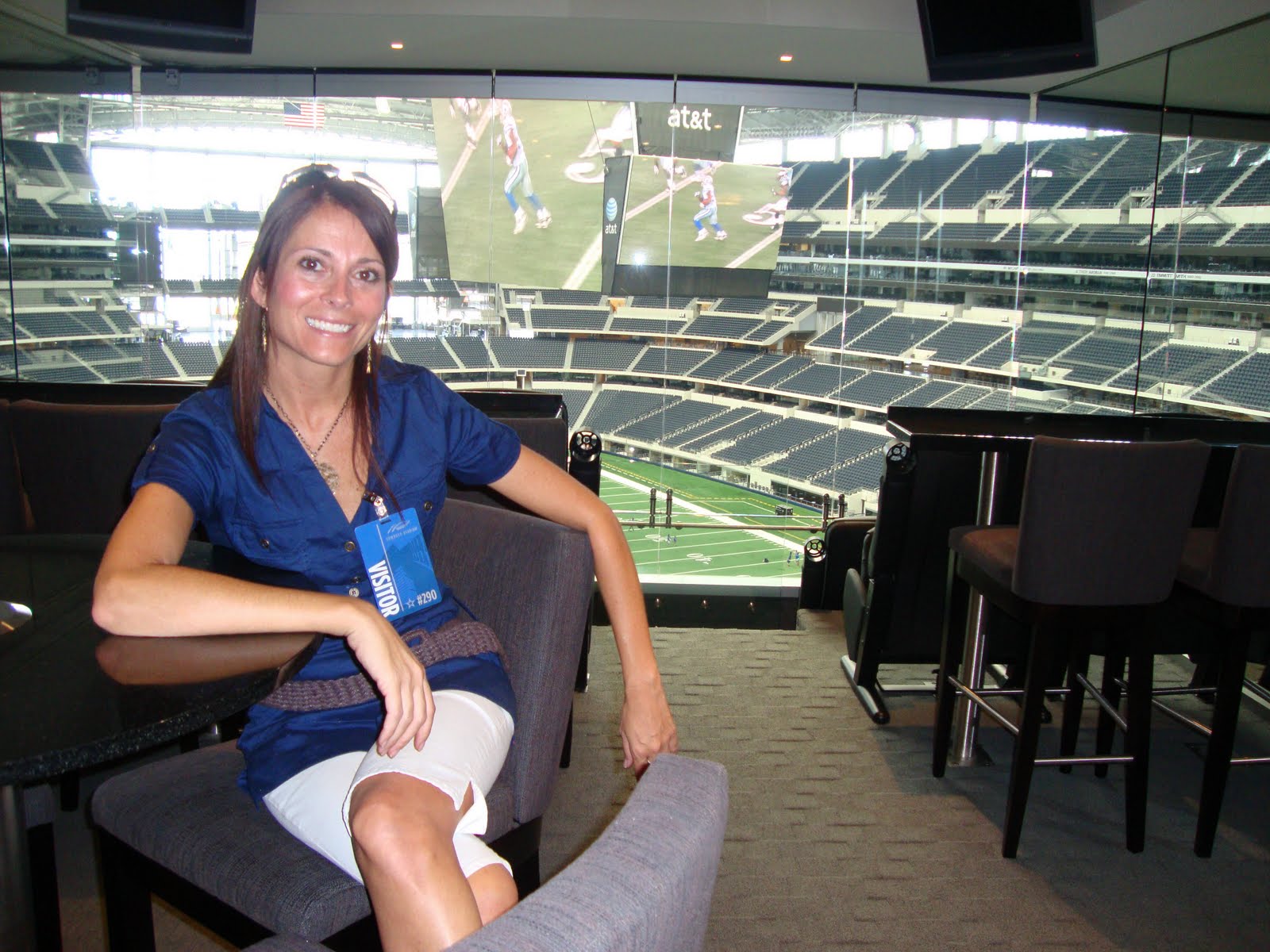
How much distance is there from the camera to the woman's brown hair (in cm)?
133

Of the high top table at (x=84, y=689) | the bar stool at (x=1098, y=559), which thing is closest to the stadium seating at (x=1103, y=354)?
the bar stool at (x=1098, y=559)

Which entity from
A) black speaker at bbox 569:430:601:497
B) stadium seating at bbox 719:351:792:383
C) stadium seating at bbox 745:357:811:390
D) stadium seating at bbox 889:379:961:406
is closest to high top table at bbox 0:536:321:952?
black speaker at bbox 569:430:601:497

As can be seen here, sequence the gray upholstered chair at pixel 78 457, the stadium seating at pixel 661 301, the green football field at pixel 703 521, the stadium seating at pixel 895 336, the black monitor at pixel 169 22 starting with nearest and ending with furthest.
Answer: the gray upholstered chair at pixel 78 457
the black monitor at pixel 169 22
the green football field at pixel 703 521
the stadium seating at pixel 661 301
the stadium seating at pixel 895 336

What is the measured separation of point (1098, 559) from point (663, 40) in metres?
3.45

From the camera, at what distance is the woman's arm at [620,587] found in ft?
4.14

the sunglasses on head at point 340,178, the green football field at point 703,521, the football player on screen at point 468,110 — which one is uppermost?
the football player on screen at point 468,110

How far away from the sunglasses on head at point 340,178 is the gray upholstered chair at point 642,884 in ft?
3.69

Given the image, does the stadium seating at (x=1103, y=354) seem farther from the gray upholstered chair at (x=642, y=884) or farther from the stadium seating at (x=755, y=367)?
the gray upholstered chair at (x=642, y=884)

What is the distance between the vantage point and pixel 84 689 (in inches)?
37.1

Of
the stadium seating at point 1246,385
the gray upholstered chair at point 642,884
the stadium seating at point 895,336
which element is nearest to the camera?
the gray upholstered chair at point 642,884

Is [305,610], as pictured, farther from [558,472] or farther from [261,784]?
[558,472]

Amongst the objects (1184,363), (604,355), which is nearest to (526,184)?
(604,355)

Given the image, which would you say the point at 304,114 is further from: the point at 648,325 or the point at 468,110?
the point at 648,325

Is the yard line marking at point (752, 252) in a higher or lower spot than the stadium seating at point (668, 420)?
higher
